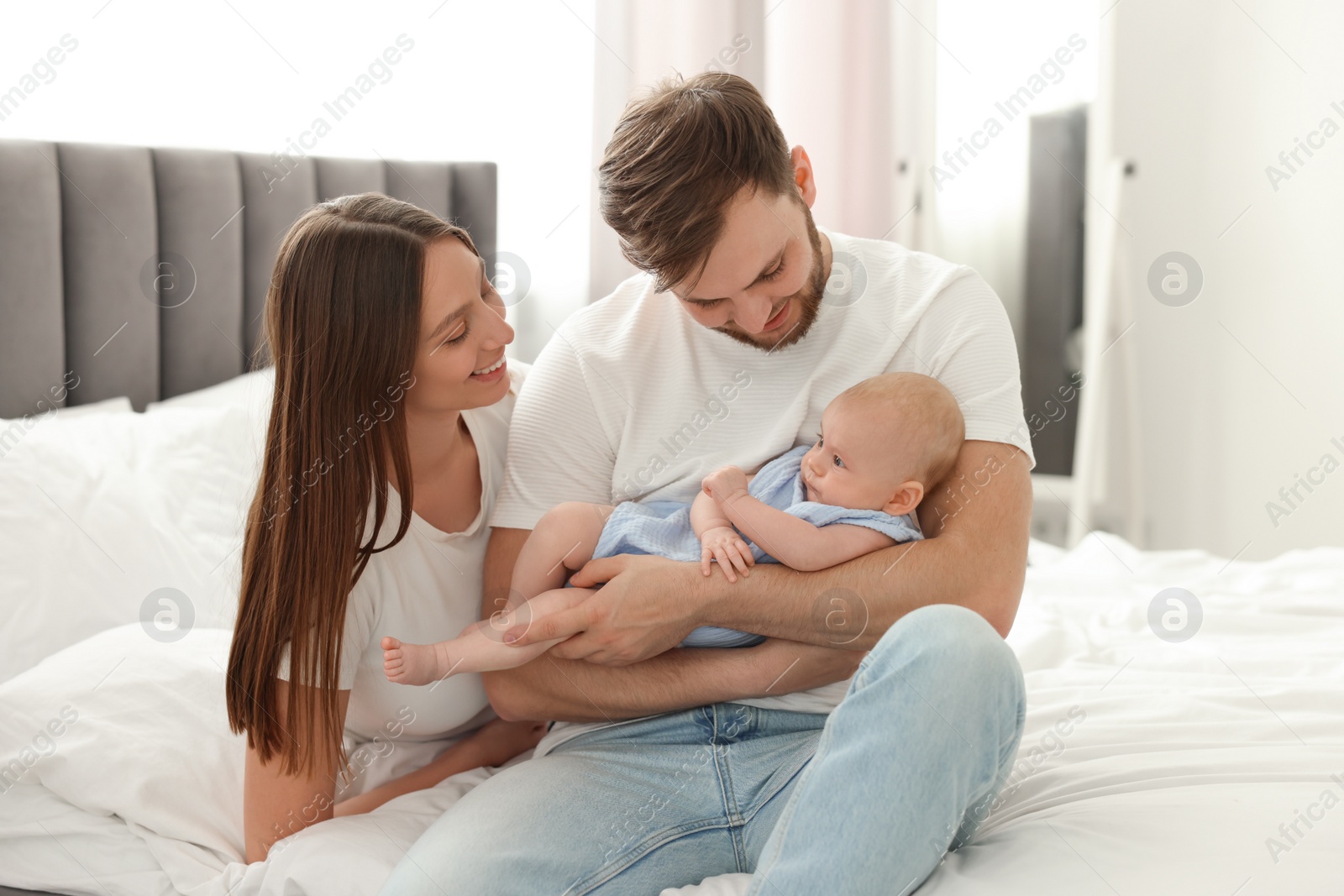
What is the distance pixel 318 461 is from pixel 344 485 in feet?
0.14

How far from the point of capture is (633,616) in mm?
1204

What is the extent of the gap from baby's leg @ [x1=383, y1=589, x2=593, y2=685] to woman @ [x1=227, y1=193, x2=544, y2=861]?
107 mm

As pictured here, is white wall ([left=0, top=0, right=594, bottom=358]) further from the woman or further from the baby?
the baby

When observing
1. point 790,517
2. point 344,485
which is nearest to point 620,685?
point 790,517

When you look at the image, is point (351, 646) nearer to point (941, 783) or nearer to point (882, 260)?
point (941, 783)

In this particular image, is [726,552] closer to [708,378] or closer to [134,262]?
[708,378]

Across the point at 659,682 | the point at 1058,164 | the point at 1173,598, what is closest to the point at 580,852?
the point at 659,682

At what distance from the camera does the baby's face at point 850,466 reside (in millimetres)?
1236

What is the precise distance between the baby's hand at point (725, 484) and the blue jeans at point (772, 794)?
258mm

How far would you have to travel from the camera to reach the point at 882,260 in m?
1.43

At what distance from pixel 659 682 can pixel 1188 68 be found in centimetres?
277

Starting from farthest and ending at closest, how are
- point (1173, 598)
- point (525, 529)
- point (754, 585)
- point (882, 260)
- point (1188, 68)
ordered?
point (1188, 68) < point (1173, 598) < point (882, 260) < point (525, 529) < point (754, 585)

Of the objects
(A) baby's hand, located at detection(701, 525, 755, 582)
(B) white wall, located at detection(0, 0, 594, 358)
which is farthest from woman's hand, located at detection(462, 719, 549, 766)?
(B) white wall, located at detection(0, 0, 594, 358)

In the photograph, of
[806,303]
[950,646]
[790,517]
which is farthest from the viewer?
[806,303]
